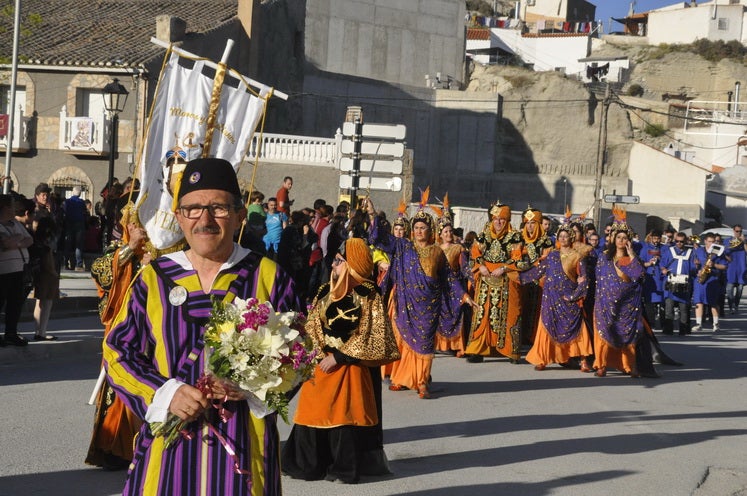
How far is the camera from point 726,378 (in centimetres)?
1394

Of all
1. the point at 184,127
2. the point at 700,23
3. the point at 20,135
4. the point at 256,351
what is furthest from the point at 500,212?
the point at 700,23

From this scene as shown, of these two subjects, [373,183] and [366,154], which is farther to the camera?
[373,183]

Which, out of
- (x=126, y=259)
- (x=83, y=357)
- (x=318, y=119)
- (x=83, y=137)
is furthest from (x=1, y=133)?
(x=126, y=259)

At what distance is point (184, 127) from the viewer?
7.57m

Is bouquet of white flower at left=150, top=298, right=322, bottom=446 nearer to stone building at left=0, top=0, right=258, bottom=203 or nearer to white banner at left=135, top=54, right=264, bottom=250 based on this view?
white banner at left=135, top=54, right=264, bottom=250

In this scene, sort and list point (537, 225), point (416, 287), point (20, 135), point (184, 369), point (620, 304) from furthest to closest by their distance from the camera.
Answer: point (20, 135) → point (537, 225) → point (620, 304) → point (416, 287) → point (184, 369)

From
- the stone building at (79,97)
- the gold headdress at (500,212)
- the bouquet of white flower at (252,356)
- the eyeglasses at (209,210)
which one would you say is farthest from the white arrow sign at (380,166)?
the stone building at (79,97)

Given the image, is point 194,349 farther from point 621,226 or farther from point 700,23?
point 700,23

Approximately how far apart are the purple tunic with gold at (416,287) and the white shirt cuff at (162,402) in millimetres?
7637

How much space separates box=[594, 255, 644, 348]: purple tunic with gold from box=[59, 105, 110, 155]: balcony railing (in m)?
22.2

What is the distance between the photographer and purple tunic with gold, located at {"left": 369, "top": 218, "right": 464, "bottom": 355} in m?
11.5

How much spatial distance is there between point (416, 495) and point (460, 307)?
690cm

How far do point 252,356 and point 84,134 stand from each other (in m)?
30.8

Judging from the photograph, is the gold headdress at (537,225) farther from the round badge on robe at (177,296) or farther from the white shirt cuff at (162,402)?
the white shirt cuff at (162,402)
